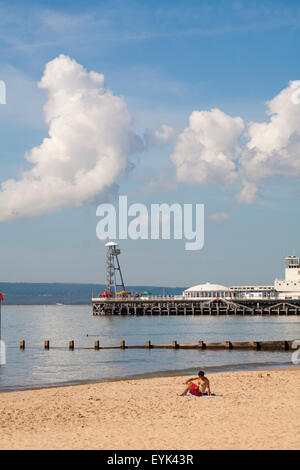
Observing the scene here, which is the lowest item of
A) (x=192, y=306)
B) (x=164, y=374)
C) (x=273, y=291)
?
(x=164, y=374)

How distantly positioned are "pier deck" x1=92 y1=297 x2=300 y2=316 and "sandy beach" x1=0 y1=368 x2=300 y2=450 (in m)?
101

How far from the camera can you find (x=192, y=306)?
133 meters

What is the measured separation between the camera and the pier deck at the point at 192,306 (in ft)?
423

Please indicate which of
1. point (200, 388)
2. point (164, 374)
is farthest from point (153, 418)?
point (164, 374)

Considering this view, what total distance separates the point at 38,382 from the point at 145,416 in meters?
16.4

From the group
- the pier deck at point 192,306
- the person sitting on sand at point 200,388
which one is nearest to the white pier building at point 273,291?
the pier deck at point 192,306

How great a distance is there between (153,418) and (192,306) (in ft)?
372

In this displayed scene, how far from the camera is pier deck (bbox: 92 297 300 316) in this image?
129 meters

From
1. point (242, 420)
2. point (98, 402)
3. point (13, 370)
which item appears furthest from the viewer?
point (13, 370)

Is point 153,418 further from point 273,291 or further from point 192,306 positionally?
point 273,291
